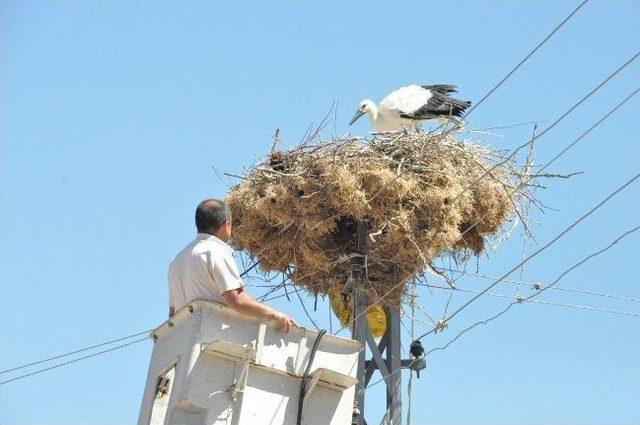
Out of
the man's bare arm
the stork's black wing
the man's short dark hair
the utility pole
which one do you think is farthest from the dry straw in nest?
the man's bare arm

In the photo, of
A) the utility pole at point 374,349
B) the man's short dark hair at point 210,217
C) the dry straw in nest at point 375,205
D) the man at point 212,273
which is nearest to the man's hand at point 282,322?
the man at point 212,273

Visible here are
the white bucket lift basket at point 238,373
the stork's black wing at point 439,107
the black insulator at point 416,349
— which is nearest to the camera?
the white bucket lift basket at point 238,373

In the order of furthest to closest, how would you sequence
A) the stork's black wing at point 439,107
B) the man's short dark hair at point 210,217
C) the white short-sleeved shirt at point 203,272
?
1. the stork's black wing at point 439,107
2. the man's short dark hair at point 210,217
3. the white short-sleeved shirt at point 203,272

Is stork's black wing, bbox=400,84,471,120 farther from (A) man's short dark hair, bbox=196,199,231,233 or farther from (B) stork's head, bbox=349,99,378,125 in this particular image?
(A) man's short dark hair, bbox=196,199,231,233

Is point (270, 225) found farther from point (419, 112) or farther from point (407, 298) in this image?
point (419, 112)

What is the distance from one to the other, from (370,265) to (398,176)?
0.75 m

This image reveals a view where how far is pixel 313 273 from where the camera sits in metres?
10.2

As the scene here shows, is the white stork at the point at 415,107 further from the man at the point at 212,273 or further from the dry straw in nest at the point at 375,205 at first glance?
the man at the point at 212,273

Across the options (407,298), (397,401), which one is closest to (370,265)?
(407,298)

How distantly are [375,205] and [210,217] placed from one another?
3.48 meters

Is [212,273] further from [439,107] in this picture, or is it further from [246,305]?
[439,107]

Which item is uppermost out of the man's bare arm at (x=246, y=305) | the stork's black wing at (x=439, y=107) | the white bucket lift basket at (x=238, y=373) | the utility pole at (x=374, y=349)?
the stork's black wing at (x=439, y=107)

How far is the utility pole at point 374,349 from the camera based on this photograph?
9070 mm

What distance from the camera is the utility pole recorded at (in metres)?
9.07
